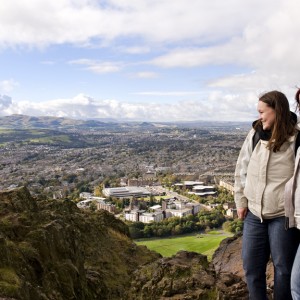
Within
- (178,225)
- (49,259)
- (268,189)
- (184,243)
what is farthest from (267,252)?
(178,225)

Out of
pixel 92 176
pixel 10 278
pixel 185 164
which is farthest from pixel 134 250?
pixel 185 164

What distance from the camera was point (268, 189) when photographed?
4402 millimetres

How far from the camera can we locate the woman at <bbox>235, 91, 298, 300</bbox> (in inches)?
171

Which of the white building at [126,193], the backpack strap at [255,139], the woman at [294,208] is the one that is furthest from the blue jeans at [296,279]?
the white building at [126,193]

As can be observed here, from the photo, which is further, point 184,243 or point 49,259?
point 184,243

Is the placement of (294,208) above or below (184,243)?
above

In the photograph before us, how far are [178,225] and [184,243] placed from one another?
20.2 ft

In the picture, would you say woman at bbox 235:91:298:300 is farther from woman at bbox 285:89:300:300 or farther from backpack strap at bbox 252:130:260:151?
woman at bbox 285:89:300:300

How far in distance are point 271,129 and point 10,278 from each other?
4725 millimetres

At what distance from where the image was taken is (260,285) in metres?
4.84

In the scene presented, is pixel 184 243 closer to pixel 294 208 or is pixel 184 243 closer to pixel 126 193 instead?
pixel 294 208

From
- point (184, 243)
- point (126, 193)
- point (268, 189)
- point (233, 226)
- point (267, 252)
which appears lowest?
point (126, 193)

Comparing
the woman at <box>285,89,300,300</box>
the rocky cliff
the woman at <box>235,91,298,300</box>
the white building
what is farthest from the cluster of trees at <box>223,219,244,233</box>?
the woman at <box>285,89,300,300</box>

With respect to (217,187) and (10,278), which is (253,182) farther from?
(217,187)
